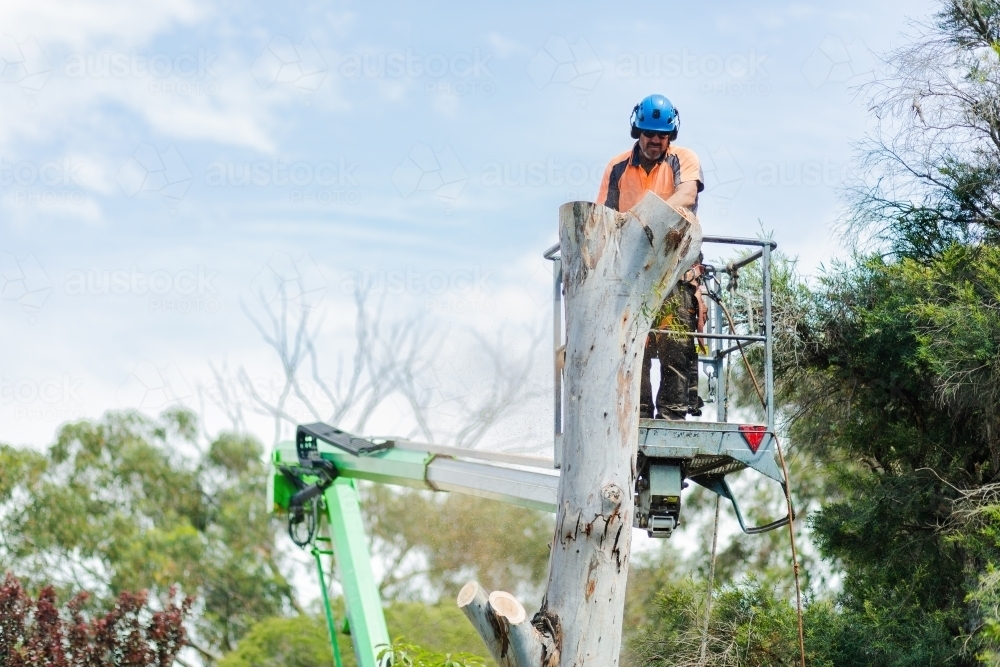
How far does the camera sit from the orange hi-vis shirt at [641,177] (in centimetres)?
720

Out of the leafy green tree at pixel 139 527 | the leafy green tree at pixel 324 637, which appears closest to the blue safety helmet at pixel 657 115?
the leafy green tree at pixel 324 637

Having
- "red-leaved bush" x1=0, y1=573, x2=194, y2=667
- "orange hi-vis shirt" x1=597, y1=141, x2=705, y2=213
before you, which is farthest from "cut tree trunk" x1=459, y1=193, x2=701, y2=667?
"red-leaved bush" x1=0, y1=573, x2=194, y2=667

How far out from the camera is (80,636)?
15211mm

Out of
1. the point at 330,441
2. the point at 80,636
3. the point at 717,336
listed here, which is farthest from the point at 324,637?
the point at 717,336

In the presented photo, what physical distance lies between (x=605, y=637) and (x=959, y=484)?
6601 millimetres

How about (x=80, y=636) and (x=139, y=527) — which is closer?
(x=80, y=636)

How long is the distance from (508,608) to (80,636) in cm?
1149

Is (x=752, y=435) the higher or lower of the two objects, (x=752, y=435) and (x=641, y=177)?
the lower

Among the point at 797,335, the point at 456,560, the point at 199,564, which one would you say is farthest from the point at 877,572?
the point at 199,564

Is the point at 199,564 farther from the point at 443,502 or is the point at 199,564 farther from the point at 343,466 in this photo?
the point at 343,466

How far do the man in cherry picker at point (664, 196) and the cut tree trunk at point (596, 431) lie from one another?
4.41ft

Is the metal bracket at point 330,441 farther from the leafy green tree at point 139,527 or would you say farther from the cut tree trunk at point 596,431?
the leafy green tree at point 139,527

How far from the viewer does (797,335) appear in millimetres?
11547

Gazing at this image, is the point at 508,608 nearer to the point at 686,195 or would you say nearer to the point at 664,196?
the point at 686,195
